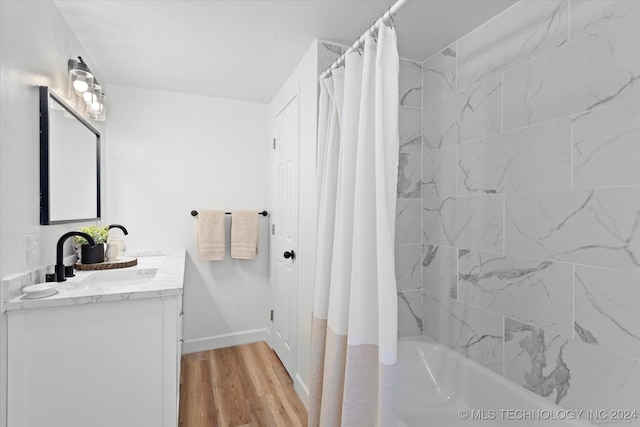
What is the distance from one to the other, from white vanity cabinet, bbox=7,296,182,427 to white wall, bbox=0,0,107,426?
0.21 feet

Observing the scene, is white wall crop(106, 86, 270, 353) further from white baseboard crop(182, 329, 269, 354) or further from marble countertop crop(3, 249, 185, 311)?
marble countertop crop(3, 249, 185, 311)

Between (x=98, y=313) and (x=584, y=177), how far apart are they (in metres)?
2.08

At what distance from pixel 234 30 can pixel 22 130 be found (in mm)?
1149

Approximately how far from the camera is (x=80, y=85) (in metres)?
1.82

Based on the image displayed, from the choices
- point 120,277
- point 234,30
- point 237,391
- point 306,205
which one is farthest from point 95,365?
point 234,30

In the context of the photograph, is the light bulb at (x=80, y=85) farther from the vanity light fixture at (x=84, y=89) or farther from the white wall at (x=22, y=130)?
the white wall at (x=22, y=130)

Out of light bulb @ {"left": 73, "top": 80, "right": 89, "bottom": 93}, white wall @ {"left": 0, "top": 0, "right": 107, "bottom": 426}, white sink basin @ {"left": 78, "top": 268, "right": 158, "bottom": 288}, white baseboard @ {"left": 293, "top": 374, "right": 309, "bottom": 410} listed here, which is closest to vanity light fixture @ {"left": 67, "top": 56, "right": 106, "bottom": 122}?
light bulb @ {"left": 73, "top": 80, "right": 89, "bottom": 93}

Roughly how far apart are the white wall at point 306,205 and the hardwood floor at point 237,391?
146mm

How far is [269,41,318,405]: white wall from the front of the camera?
1954mm

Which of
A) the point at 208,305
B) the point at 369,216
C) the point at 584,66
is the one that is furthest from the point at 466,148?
the point at 208,305

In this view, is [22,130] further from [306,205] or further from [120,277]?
[306,205]

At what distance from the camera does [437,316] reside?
2021 mm

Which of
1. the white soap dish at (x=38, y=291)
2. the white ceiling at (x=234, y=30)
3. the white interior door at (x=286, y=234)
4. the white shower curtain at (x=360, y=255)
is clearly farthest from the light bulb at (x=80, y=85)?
the white shower curtain at (x=360, y=255)

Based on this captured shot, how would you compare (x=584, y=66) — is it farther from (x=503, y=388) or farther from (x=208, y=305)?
(x=208, y=305)
